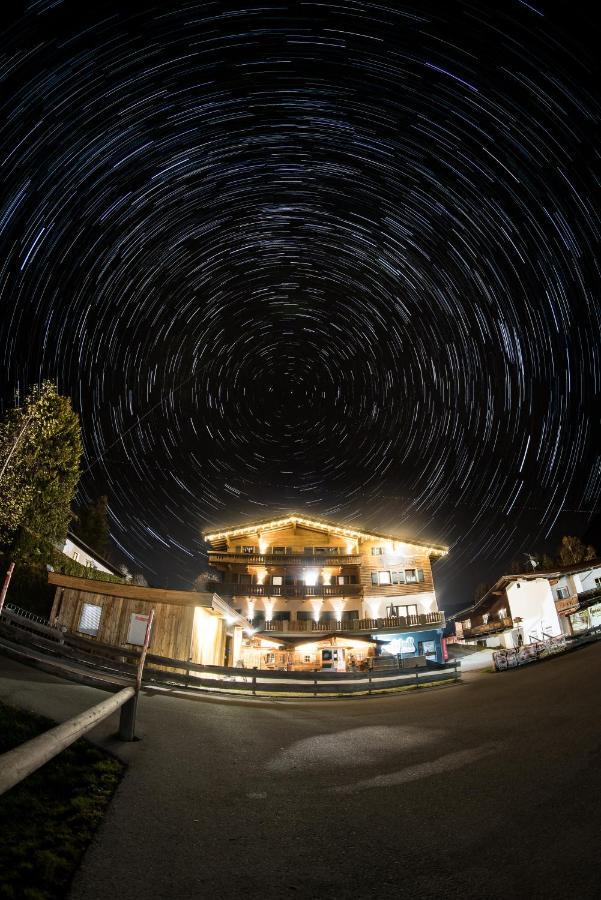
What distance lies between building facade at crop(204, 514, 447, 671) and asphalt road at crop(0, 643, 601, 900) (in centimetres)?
2529

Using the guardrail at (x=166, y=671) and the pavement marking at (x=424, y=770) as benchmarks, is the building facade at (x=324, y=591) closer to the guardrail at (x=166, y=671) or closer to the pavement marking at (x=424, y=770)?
the guardrail at (x=166, y=671)

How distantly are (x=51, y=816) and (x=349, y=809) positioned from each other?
10.8 feet

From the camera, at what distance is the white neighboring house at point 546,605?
129 ft

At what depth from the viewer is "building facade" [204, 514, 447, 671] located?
34.2 metres

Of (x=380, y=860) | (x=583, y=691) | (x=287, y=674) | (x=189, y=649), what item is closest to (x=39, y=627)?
(x=189, y=649)

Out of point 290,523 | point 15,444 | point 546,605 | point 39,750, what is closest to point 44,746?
point 39,750

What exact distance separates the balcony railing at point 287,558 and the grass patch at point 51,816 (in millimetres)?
35866

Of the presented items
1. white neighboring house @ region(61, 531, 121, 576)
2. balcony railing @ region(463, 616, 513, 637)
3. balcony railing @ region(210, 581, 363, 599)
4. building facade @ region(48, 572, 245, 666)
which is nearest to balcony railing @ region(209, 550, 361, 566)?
balcony railing @ region(210, 581, 363, 599)

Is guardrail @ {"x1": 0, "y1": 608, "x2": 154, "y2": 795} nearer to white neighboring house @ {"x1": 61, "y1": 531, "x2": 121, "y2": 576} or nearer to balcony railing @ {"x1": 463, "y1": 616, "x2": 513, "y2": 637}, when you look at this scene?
white neighboring house @ {"x1": 61, "y1": 531, "x2": 121, "y2": 576}

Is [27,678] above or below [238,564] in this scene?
below

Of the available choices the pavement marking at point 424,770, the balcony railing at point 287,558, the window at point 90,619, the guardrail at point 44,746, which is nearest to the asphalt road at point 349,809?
the pavement marking at point 424,770

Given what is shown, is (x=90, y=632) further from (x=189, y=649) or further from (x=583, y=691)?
(x=583, y=691)

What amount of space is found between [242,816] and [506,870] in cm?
282

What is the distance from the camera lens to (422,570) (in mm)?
42031
